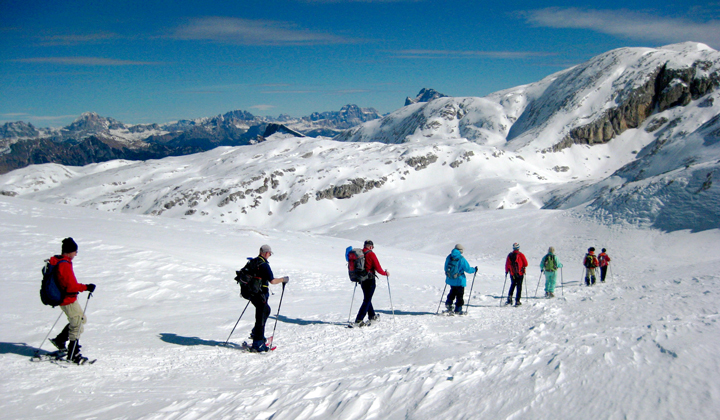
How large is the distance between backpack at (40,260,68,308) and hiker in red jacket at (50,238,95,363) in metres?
0.05

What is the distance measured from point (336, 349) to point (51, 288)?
16.9 ft

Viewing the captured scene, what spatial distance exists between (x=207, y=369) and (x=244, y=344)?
3.41 feet

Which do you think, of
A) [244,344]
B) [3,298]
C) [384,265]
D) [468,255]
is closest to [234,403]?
[244,344]

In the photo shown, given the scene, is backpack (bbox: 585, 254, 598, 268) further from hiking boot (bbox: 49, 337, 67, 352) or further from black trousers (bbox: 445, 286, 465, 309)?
hiking boot (bbox: 49, 337, 67, 352)

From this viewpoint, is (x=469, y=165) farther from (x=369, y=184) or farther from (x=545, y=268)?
(x=545, y=268)

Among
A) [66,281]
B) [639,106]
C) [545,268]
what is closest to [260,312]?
[66,281]

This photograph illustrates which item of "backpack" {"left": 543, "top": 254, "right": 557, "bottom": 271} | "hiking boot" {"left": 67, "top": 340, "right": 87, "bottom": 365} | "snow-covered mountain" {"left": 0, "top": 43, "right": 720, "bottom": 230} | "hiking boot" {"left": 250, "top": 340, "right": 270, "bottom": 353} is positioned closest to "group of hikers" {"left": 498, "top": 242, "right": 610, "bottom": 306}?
"backpack" {"left": 543, "top": 254, "right": 557, "bottom": 271}

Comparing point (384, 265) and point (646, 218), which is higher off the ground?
point (646, 218)

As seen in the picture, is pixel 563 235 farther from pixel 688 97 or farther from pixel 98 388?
pixel 688 97

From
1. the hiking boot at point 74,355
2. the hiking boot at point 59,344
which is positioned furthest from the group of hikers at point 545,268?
the hiking boot at point 59,344

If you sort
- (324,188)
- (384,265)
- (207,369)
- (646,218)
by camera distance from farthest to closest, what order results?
1. (324,188)
2. (646,218)
3. (384,265)
4. (207,369)

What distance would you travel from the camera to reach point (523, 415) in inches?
185

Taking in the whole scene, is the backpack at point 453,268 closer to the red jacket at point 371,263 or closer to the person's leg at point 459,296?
the person's leg at point 459,296

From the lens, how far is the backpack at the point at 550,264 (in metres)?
14.7
